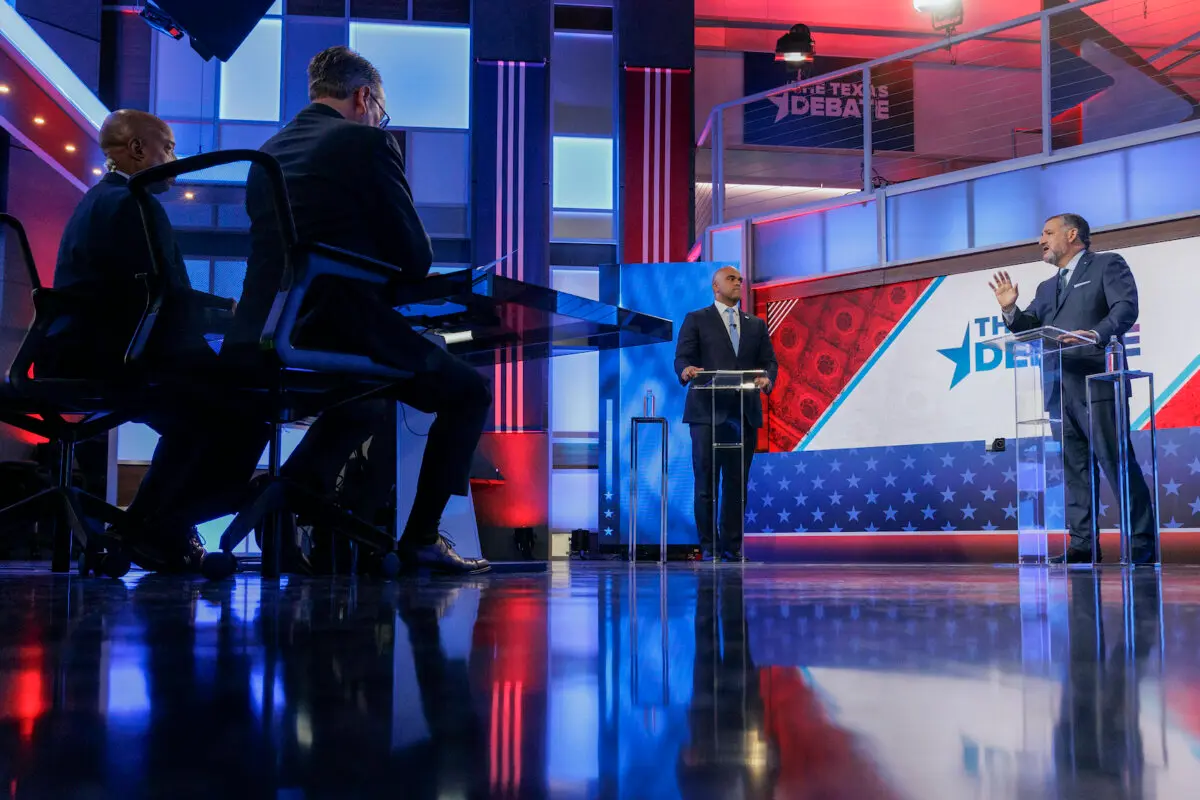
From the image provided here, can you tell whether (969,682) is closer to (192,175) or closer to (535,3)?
(192,175)

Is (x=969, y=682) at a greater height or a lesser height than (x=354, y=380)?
lesser

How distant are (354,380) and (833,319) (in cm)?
544

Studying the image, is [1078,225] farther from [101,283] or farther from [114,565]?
[114,565]

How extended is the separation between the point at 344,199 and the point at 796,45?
927 cm

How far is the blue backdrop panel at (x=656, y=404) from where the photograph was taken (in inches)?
276

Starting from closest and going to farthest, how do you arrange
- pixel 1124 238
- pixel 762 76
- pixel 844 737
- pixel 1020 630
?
pixel 844 737, pixel 1020 630, pixel 1124 238, pixel 762 76

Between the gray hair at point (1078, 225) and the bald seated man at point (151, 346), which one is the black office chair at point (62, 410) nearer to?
the bald seated man at point (151, 346)

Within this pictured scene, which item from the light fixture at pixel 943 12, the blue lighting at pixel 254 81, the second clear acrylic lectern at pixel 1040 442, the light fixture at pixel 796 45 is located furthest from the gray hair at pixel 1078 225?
the blue lighting at pixel 254 81

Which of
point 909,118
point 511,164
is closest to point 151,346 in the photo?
point 511,164

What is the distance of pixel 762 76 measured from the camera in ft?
36.6

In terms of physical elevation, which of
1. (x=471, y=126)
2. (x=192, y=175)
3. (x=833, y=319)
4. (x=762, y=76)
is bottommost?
(x=192, y=175)

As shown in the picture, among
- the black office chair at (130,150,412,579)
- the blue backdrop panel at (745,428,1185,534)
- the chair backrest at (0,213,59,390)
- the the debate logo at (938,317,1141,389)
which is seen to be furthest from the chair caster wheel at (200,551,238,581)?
the the debate logo at (938,317,1141,389)

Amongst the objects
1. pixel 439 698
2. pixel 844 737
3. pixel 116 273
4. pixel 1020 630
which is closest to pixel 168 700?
pixel 439 698

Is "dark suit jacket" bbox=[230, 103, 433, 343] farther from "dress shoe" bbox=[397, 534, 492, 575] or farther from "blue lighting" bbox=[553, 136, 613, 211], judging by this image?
"blue lighting" bbox=[553, 136, 613, 211]
